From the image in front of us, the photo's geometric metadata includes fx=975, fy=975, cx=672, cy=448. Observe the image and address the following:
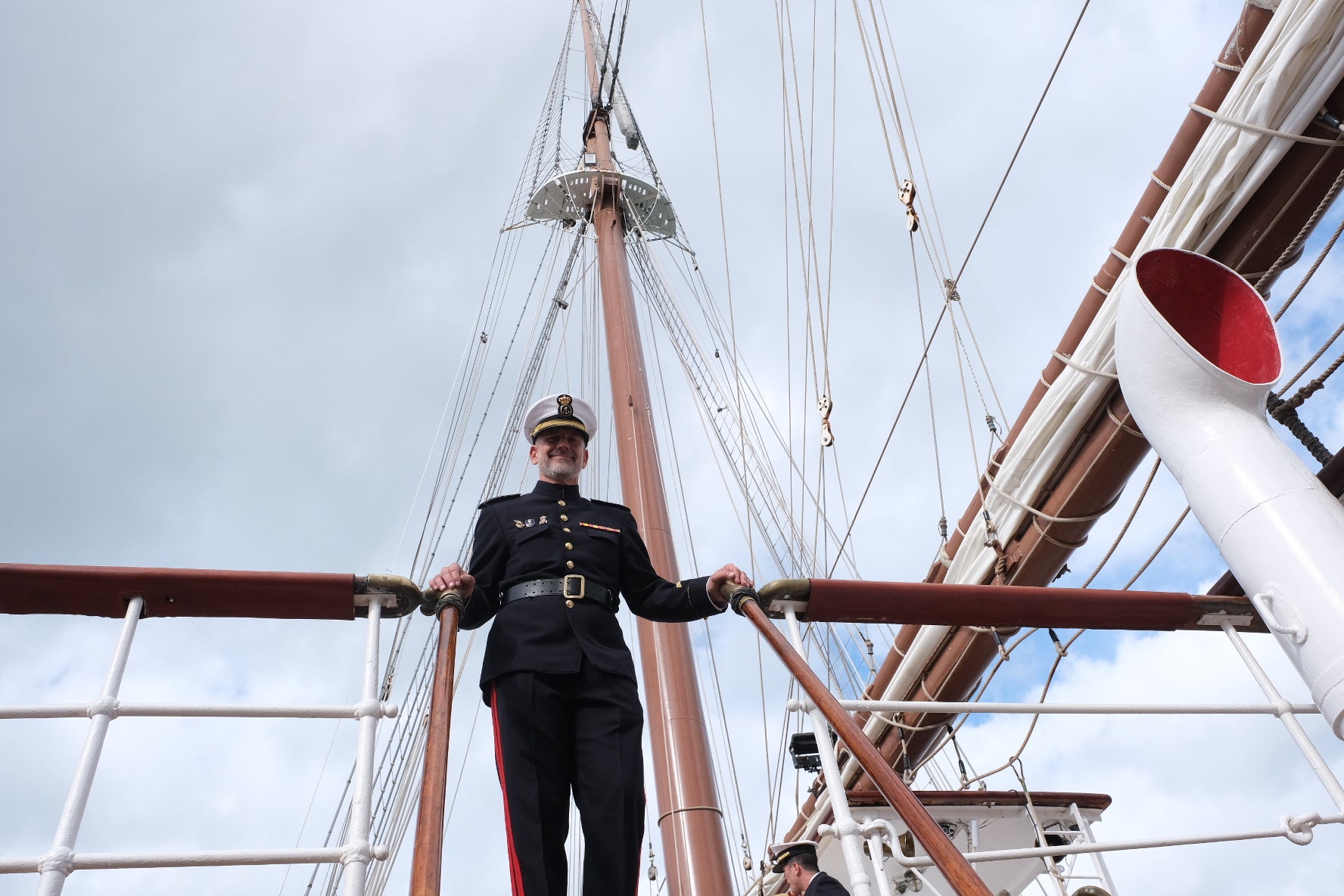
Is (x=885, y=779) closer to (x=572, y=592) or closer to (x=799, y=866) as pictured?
(x=572, y=592)

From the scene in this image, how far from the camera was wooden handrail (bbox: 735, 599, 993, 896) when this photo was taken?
1.21 m

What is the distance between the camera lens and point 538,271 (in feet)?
41.3

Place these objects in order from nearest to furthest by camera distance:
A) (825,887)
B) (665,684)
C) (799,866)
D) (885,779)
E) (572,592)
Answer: (885,779) → (572,592) → (825,887) → (799,866) → (665,684)

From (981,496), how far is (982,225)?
155 cm

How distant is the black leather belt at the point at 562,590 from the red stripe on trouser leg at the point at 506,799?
25cm

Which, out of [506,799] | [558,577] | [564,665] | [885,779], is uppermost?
[558,577]

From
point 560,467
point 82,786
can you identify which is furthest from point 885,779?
point 560,467

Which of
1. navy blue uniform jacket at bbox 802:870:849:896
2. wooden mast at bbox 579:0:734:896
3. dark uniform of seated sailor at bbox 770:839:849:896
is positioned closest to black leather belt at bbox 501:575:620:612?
navy blue uniform jacket at bbox 802:870:849:896

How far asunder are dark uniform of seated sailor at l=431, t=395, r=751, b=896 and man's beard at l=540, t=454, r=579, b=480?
1 cm

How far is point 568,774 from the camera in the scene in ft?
7.04

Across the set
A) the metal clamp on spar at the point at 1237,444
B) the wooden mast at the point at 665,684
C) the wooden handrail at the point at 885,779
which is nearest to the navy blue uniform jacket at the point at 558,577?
the wooden handrail at the point at 885,779

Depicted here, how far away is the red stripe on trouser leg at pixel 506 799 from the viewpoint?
1953 millimetres

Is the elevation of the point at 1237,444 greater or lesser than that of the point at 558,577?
lesser

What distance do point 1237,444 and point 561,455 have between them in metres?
1.70
